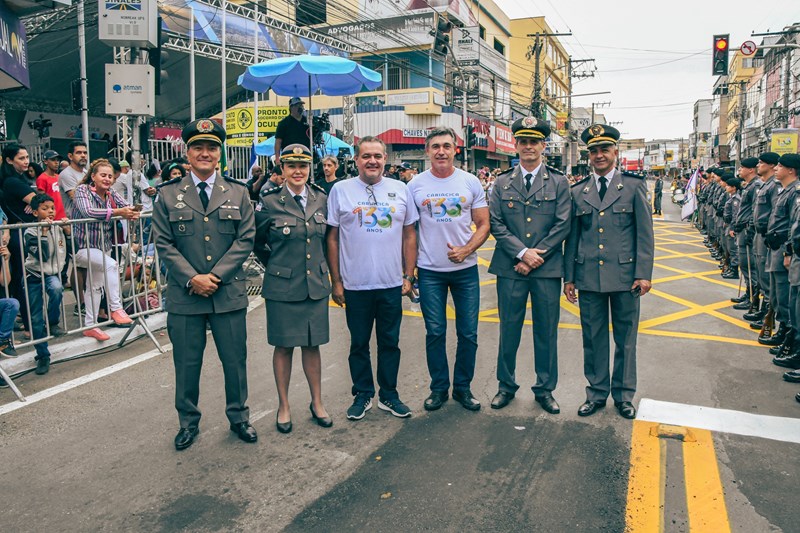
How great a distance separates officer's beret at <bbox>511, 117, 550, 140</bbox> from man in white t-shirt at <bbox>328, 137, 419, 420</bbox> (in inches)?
38.8

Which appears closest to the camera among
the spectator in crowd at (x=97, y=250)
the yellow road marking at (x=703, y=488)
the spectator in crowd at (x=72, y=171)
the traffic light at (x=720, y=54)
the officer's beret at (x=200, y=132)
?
the yellow road marking at (x=703, y=488)

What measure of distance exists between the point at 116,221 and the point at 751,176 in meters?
9.46

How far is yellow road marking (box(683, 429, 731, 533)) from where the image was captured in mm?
3163

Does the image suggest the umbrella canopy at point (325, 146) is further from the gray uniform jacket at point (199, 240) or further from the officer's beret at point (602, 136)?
the gray uniform jacket at point (199, 240)

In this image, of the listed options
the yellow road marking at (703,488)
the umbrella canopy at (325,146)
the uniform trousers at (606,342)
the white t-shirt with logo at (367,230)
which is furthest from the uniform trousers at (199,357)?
the umbrella canopy at (325,146)

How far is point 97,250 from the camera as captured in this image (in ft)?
21.6

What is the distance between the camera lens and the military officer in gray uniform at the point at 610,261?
473 cm

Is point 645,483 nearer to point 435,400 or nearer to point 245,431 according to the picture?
point 435,400

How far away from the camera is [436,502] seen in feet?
11.1

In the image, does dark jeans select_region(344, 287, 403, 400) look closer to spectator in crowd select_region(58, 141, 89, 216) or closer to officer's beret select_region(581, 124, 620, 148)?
officer's beret select_region(581, 124, 620, 148)

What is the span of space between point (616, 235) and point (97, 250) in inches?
202

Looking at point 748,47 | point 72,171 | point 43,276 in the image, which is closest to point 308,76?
point 72,171

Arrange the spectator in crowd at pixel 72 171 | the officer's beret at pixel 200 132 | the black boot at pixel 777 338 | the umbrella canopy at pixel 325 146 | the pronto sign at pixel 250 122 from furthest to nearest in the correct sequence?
the pronto sign at pixel 250 122
the umbrella canopy at pixel 325 146
the spectator in crowd at pixel 72 171
the black boot at pixel 777 338
the officer's beret at pixel 200 132

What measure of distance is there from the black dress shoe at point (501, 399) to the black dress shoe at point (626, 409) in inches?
31.6
